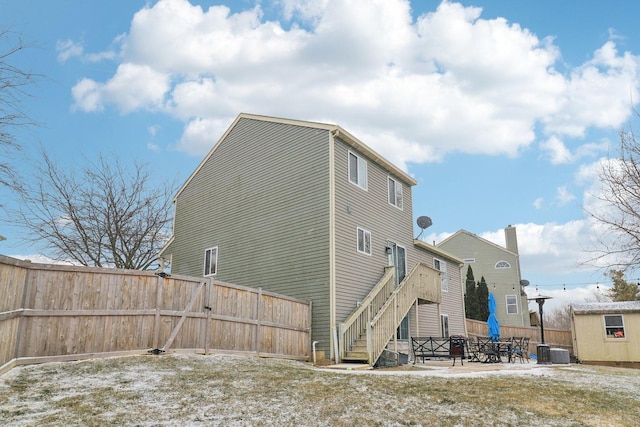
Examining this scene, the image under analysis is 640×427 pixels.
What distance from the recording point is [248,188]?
1755 cm

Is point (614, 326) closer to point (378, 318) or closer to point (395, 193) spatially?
point (395, 193)

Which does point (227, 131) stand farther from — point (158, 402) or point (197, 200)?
point (158, 402)

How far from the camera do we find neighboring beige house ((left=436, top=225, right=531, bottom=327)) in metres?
35.1

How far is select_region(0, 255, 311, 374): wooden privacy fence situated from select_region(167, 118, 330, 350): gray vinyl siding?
174cm

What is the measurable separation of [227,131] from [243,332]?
9656 millimetres

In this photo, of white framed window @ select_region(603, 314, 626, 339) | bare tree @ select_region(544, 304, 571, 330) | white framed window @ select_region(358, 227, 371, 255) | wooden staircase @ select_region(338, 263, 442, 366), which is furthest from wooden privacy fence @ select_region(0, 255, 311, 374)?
bare tree @ select_region(544, 304, 571, 330)

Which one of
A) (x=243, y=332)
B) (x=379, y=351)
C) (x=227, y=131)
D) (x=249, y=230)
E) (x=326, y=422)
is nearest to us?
(x=326, y=422)

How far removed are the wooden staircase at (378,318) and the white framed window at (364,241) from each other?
1099 mm

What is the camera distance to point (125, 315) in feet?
32.2

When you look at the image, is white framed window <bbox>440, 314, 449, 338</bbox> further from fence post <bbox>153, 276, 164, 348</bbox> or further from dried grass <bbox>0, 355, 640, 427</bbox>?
fence post <bbox>153, 276, 164, 348</bbox>

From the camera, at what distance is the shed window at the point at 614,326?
71.7 feet

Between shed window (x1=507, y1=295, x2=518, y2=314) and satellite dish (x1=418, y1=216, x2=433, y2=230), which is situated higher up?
satellite dish (x1=418, y1=216, x2=433, y2=230)

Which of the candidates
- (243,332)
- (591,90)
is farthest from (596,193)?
(243,332)

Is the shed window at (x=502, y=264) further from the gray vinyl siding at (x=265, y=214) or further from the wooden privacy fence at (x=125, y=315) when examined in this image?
the wooden privacy fence at (x=125, y=315)
